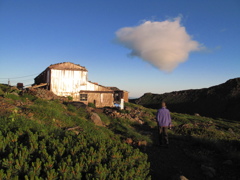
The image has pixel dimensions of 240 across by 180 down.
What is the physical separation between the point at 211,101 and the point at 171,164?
35283mm

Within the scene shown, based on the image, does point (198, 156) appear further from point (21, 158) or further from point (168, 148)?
point (21, 158)

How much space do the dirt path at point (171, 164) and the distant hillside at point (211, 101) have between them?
26977 mm

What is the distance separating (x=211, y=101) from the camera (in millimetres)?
36719

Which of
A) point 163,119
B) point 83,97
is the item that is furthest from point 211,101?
point 163,119

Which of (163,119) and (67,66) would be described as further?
(67,66)

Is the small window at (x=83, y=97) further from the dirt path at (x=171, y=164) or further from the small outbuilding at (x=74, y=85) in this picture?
the dirt path at (x=171, y=164)

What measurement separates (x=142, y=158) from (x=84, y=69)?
69.0 ft

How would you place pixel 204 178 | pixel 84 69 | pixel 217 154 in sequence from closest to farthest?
pixel 204 178 → pixel 217 154 → pixel 84 69

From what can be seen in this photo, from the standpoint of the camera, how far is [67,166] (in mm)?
2932

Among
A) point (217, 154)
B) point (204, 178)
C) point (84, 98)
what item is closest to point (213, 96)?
point (84, 98)

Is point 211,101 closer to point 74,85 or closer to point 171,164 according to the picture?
point 74,85

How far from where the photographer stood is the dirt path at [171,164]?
5.20m

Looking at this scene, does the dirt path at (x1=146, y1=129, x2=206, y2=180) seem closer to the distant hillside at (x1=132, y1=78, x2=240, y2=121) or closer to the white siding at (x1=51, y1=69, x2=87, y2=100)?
the white siding at (x1=51, y1=69, x2=87, y2=100)

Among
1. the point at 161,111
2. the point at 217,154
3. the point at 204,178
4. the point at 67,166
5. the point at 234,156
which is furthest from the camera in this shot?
the point at 161,111
